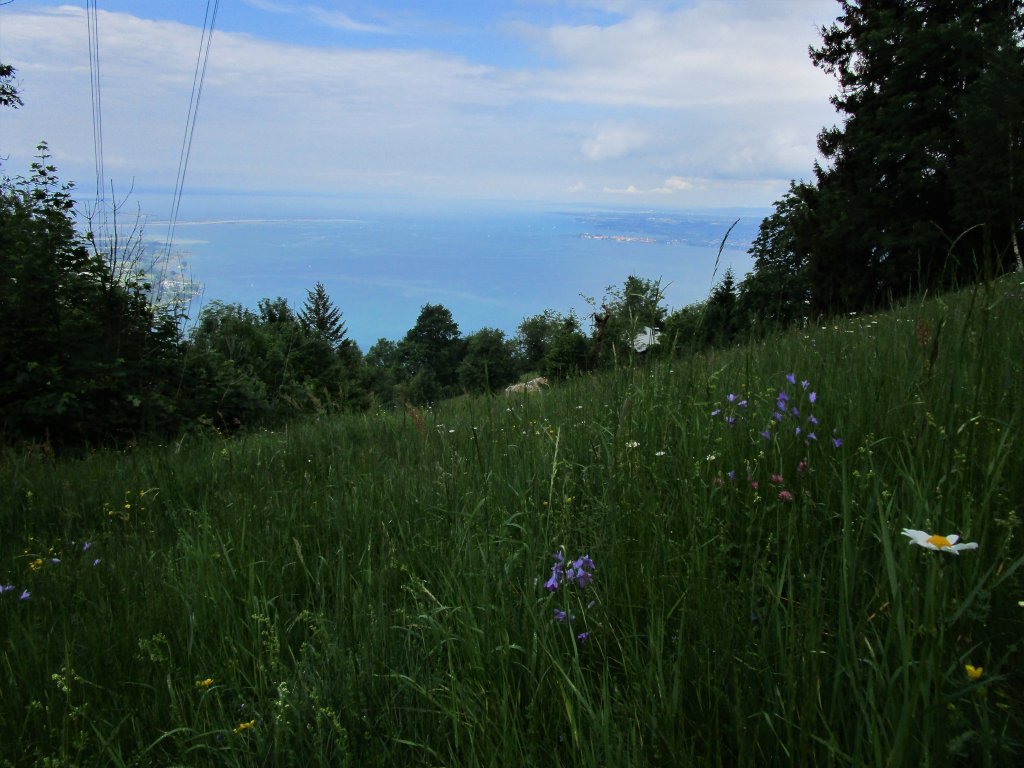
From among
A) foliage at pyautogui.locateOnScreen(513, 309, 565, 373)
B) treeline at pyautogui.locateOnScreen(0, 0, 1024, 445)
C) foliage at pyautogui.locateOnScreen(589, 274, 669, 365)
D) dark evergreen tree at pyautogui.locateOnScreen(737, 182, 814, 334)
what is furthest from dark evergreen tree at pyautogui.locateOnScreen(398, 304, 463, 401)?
foliage at pyautogui.locateOnScreen(589, 274, 669, 365)

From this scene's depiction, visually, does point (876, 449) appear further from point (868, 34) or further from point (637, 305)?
point (868, 34)

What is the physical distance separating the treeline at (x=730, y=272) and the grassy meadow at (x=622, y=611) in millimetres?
479

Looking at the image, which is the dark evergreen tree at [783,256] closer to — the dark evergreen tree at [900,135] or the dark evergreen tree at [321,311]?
the dark evergreen tree at [900,135]

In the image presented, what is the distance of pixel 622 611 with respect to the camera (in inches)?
52.7

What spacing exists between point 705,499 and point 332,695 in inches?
40.5

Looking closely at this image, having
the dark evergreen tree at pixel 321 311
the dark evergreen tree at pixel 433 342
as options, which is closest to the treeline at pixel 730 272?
the dark evergreen tree at pixel 321 311

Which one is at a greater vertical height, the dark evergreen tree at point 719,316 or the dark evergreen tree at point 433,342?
the dark evergreen tree at point 433,342

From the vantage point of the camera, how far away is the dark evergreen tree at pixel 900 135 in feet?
68.5

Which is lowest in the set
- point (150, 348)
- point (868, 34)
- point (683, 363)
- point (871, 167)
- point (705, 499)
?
point (705, 499)

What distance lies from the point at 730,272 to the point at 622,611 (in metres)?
6.78

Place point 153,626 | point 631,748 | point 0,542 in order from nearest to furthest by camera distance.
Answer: point 631,748 → point 153,626 → point 0,542

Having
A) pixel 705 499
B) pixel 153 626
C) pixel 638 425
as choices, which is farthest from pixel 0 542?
pixel 705 499

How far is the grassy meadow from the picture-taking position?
3.13 feet

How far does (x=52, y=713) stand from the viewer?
4.87 ft
